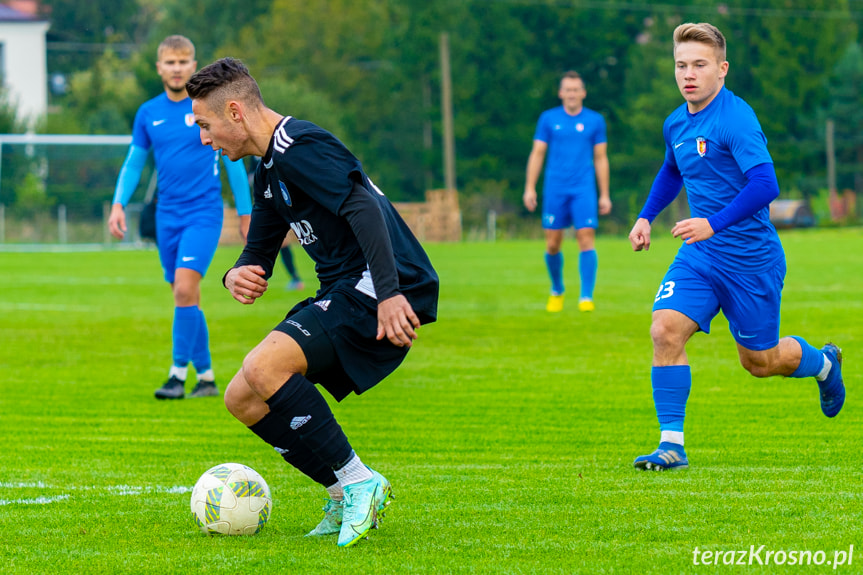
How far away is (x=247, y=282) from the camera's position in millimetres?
4812

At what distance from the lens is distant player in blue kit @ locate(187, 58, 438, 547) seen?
4.40 meters

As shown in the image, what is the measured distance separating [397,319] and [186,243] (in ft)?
16.2

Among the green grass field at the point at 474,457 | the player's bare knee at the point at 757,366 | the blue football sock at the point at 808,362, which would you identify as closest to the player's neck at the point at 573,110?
the green grass field at the point at 474,457

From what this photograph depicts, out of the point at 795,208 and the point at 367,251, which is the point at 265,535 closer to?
the point at 367,251

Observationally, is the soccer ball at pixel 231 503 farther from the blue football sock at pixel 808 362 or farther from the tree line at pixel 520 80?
the tree line at pixel 520 80

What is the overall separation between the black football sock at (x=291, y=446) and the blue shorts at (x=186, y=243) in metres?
4.23

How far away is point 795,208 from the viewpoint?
53406 mm

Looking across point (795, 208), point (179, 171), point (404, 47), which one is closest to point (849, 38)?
point (795, 208)

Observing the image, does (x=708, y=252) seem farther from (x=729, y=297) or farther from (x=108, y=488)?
(x=108, y=488)

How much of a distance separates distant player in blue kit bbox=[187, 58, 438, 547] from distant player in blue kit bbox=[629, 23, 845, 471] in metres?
1.78

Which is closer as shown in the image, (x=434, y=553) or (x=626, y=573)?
(x=626, y=573)

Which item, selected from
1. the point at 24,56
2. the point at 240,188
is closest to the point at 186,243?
the point at 240,188

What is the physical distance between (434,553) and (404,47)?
60.6m

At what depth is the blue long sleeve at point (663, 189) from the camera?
643 centimetres
